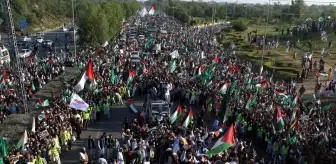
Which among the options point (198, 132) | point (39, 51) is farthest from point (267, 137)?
point (39, 51)

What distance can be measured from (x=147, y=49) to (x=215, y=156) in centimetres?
3038

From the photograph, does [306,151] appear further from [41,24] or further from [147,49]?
[41,24]

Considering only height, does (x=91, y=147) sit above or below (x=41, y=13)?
below

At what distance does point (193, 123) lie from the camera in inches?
752

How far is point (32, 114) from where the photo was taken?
19.1 metres

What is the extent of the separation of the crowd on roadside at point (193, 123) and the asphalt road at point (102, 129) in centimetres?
37

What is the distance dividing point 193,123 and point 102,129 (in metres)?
5.02

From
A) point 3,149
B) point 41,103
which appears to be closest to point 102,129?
point 41,103

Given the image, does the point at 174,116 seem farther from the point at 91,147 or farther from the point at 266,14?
the point at 266,14

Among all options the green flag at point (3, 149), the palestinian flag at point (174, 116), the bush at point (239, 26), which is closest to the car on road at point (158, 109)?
the palestinian flag at point (174, 116)

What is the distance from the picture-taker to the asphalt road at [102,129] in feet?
56.3

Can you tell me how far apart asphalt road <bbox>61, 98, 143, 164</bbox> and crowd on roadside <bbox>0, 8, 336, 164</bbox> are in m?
Answer: 0.37

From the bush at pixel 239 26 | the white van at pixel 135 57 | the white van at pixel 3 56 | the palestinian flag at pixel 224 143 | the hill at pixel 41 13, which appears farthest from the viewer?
the hill at pixel 41 13

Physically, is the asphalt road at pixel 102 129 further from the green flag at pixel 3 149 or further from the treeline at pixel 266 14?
the treeline at pixel 266 14
